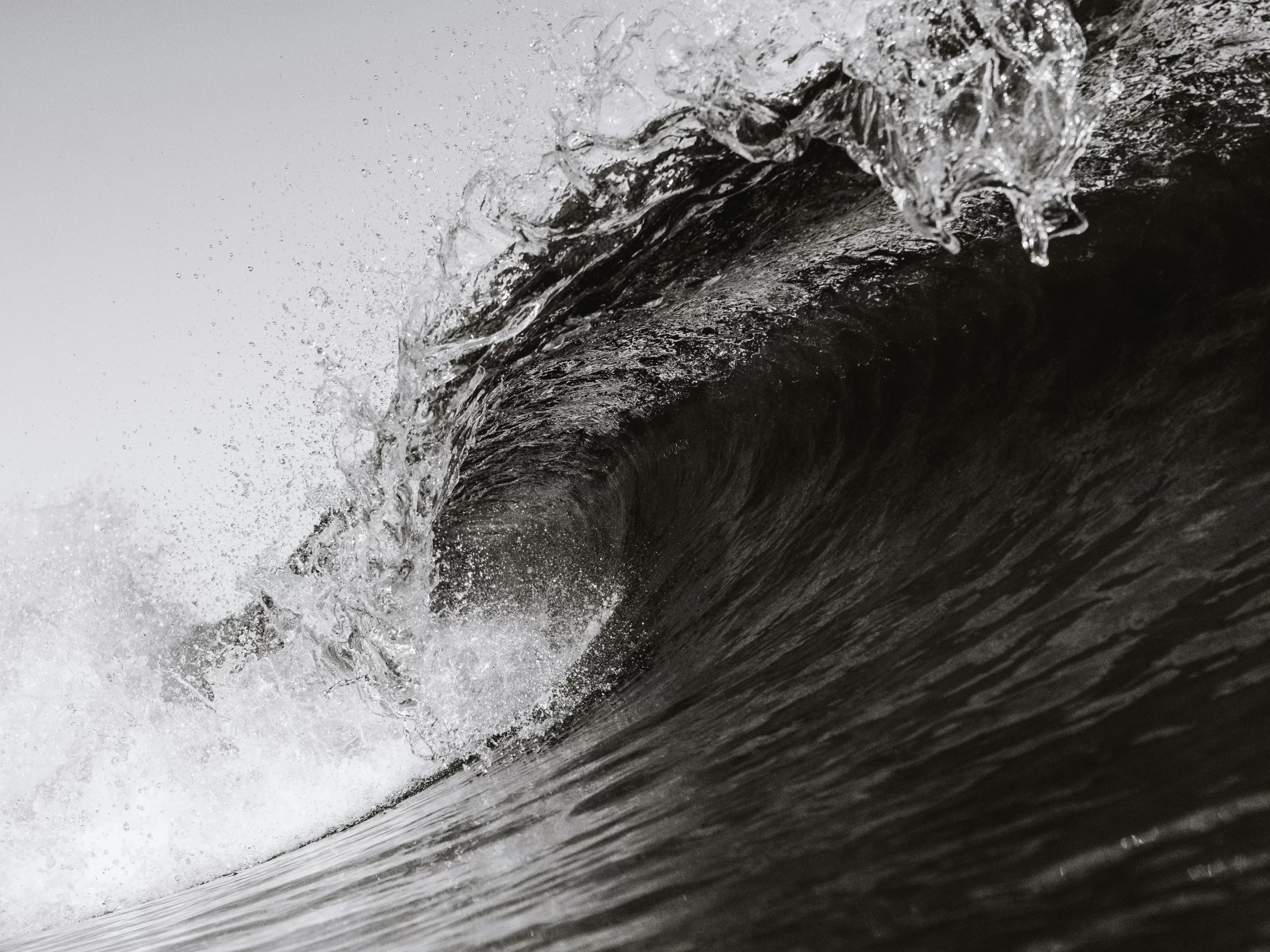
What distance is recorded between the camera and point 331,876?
2.67 metres

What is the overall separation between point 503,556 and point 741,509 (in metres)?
2.87

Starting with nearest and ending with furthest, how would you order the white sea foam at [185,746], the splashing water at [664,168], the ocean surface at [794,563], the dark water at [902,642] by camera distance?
the dark water at [902,642], the ocean surface at [794,563], the splashing water at [664,168], the white sea foam at [185,746]

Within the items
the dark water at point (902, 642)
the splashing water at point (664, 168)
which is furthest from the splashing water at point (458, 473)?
the dark water at point (902, 642)

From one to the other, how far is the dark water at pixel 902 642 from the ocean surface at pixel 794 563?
11 mm

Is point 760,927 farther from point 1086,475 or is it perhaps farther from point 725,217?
point 725,217

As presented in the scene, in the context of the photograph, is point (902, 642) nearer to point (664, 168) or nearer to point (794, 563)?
point (794, 563)

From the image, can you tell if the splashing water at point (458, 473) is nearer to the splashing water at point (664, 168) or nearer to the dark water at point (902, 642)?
the splashing water at point (664, 168)

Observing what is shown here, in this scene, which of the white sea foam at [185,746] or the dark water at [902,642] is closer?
the dark water at [902,642]

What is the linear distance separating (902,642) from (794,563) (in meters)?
1.23

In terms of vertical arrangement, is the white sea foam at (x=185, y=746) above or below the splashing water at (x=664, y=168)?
below

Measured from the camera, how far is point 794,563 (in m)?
3.28

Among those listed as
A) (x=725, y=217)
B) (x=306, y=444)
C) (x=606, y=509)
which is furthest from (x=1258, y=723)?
(x=606, y=509)

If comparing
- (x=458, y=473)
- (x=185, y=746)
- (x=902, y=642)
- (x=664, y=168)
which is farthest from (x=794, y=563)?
(x=185, y=746)

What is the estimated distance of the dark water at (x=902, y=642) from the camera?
1144 mm
